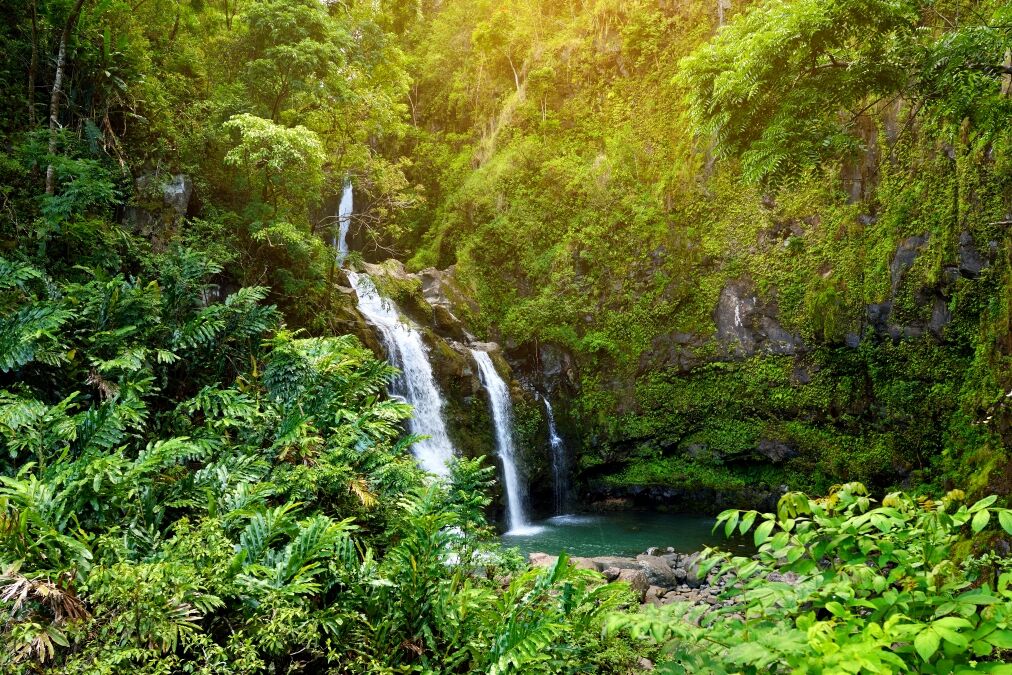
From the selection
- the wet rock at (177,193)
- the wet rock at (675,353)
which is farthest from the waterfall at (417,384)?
the wet rock at (675,353)

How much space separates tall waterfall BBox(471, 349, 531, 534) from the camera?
1221 cm

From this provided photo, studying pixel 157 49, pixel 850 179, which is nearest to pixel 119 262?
pixel 157 49

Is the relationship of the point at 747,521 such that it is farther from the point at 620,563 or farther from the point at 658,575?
the point at 620,563

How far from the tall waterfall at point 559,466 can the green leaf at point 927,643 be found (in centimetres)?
1281

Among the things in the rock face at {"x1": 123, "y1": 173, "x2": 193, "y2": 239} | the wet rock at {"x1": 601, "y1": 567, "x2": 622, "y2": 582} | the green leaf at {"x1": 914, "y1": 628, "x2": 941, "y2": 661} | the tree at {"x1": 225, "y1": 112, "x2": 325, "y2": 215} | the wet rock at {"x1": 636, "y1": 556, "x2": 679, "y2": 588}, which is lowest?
the wet rock at {"x1": 636, "y1": 556, "x2": 679, "y2": 588}

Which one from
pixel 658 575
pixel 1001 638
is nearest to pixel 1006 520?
pixel 1001 638

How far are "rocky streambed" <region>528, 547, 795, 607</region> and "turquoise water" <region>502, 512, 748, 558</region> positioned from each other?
1117 mm

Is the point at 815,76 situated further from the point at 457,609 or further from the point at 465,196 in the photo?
the point at 465,196

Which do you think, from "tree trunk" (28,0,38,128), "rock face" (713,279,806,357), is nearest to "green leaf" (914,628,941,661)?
"tree trunk" (28,0,38,128)

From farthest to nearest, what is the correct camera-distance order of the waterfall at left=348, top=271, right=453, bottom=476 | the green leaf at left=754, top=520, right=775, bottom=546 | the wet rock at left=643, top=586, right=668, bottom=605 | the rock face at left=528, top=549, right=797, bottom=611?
1. the waterfall at left=348, top=271, right=453, bottom=476
2. the rock face at left=528, top=549, right=797, bottom=611
3. the wet rock at left=643, top=586, right=668, bottom=605
4. the green leaf at left=754, top=520, right=775, bottom=546

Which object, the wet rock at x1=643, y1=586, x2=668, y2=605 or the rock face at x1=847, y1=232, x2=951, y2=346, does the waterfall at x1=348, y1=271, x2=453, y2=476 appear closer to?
the wet rock at x1=643, y1=586, x2=668, y2=605

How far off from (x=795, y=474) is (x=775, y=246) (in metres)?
5.31

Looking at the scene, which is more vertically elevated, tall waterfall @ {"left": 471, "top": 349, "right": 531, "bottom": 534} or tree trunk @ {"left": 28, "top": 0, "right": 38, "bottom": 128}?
tree trunk @ {"left": 28, "top": 0, "right": 38, "bottom": 128}

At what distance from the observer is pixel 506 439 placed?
42.0 feet
